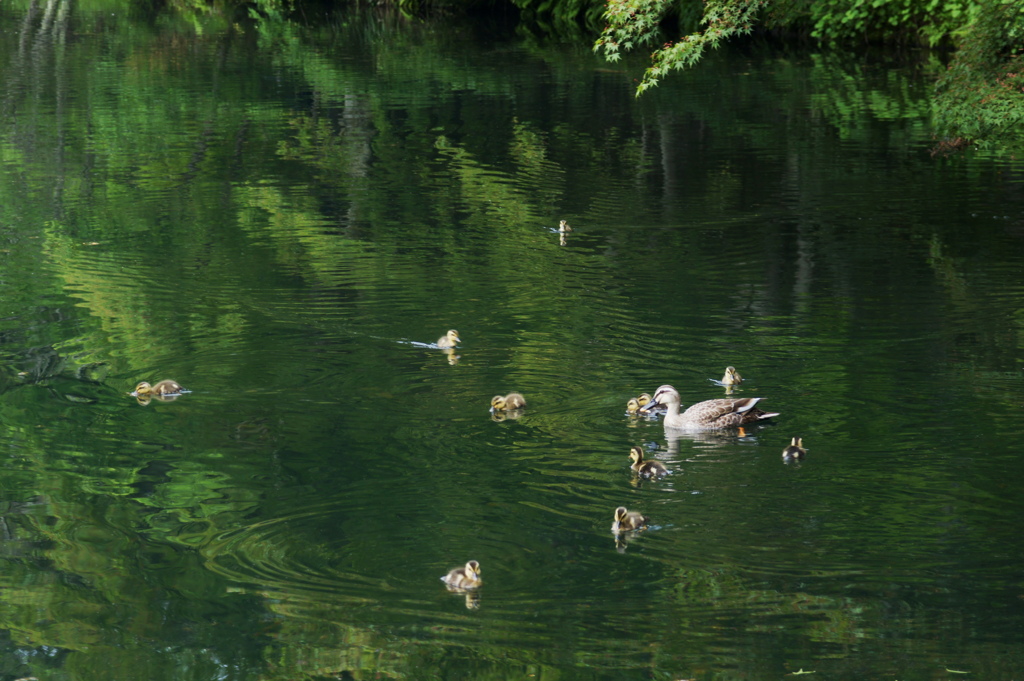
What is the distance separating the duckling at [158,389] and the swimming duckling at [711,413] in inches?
217

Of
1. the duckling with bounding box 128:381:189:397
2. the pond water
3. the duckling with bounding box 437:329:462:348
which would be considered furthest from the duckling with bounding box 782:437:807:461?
the duckling with bounding box 128:381:189:397

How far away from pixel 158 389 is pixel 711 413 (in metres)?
6.26

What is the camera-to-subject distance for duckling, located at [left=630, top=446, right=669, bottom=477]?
12273 mm

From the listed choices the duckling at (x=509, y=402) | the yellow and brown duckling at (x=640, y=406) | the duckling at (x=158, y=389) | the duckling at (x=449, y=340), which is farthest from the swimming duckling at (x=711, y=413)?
the duckling at (x=158, y=389)

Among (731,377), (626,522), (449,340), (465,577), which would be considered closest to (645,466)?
(626,522)

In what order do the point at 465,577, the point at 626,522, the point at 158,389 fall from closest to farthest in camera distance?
the point at 465,577 → the point at 626,522 → the point at 158,389

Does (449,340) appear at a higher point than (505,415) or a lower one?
higher

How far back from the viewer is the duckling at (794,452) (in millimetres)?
12648

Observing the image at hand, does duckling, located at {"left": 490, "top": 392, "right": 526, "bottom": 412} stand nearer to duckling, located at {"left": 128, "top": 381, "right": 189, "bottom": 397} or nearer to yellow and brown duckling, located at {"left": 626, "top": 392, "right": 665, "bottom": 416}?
yellow and brown duckling, located at {"left": 626, "top": 392, "right": 665, "bottom": 416}

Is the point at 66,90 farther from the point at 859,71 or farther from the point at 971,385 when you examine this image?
the point at 971,385

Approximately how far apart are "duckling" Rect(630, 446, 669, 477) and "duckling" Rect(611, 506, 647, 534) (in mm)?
1039

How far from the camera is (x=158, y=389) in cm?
1507

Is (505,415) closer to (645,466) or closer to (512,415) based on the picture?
(512,415)

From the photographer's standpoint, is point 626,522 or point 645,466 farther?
point 645,466
